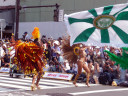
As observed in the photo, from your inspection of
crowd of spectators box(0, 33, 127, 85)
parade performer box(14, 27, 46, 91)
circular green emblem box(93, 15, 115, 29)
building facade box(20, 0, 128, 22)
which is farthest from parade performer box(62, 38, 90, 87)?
building facade box(20, 0, 128, 22)

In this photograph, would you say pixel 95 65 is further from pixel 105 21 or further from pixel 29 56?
pixel 105 21

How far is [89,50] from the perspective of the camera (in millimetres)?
14641

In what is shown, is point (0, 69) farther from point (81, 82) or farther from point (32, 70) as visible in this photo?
point (32, 70)

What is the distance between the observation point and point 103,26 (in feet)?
22.5

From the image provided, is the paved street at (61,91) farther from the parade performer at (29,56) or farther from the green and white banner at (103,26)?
the green and white banner at (103,26)

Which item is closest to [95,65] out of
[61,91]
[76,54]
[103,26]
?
[76,54]

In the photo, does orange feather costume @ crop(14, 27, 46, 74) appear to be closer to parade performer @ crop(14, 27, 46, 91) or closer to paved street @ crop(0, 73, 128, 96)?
parade performer @ crop(14, 27, 46, 91)

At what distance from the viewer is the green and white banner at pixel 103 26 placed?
260 inches

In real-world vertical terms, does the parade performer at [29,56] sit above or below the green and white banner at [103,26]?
below

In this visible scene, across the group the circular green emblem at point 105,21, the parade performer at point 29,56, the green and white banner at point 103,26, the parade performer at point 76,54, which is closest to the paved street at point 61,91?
the parade performer at point 76,54

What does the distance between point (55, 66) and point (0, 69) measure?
4634 millimetres

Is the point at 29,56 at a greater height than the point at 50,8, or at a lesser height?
lesser

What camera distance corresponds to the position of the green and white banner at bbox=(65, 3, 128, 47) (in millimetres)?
6609

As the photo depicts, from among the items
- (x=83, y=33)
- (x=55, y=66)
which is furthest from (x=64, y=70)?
(x=83, y=33)
